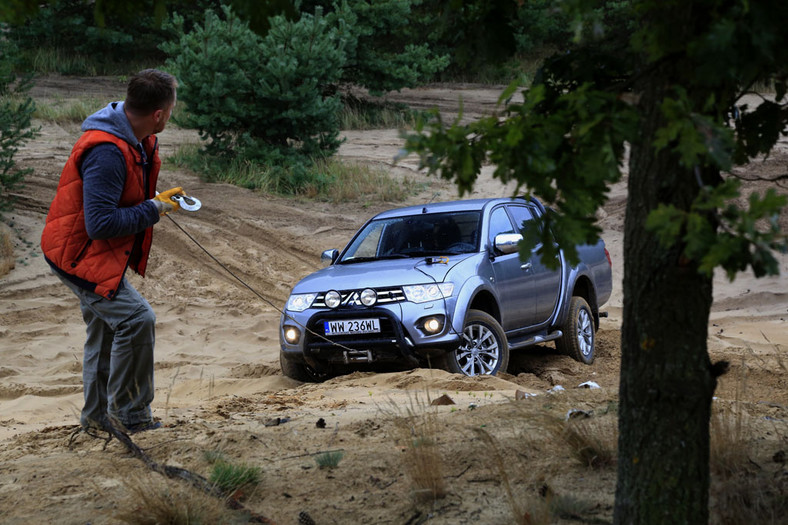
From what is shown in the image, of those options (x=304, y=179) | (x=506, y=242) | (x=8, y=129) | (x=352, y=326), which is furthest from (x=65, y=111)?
(x=506, y=242)

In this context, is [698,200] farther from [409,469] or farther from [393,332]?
[393,332]

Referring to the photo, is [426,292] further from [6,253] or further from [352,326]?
[6,253]

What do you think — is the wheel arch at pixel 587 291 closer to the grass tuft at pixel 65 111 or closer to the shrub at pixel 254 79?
the shrub at pixel 254 79

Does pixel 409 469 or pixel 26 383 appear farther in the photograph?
pixel 26 383

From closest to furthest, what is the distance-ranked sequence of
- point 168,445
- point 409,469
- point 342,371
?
1. point 409,469
2. point 168,445
3. point 342,371

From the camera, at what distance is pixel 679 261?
269 centimetres

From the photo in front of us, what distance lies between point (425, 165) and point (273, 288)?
36.7 ft

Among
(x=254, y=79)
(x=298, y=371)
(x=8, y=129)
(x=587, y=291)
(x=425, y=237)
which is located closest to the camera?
(x=298, y=371)

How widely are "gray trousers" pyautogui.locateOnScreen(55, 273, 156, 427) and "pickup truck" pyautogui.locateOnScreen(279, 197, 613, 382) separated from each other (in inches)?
86.6

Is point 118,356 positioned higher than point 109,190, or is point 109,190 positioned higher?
point 109,190

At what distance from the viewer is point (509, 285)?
28.5ft

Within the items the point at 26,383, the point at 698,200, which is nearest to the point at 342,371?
the point at 26,383

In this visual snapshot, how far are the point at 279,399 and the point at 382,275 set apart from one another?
1.55 metres

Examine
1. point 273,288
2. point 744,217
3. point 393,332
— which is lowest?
Result: point 273,288
